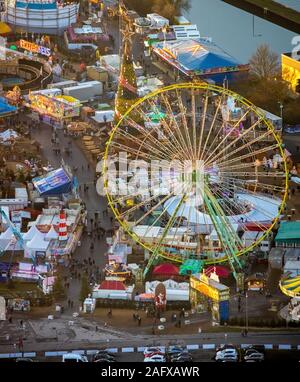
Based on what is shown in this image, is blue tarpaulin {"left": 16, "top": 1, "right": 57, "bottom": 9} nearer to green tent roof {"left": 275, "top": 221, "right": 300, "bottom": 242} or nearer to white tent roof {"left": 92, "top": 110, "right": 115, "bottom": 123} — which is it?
white tent roof {"left": 92, "top": 110, "right": 115, "bottom": 123}

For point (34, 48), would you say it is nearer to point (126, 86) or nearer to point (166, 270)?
point (126, 86)

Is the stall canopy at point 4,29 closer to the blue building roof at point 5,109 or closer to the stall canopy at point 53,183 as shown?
the blue building roof at point 5,109

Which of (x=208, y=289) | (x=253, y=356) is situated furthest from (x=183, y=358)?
(x=208, y=289)

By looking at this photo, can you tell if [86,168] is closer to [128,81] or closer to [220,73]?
[128,81]

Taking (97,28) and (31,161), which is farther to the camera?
(97,28)

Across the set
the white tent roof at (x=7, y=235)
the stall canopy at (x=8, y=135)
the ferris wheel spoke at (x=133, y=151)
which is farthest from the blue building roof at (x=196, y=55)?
the white tent roof at (x=7, y=235)
